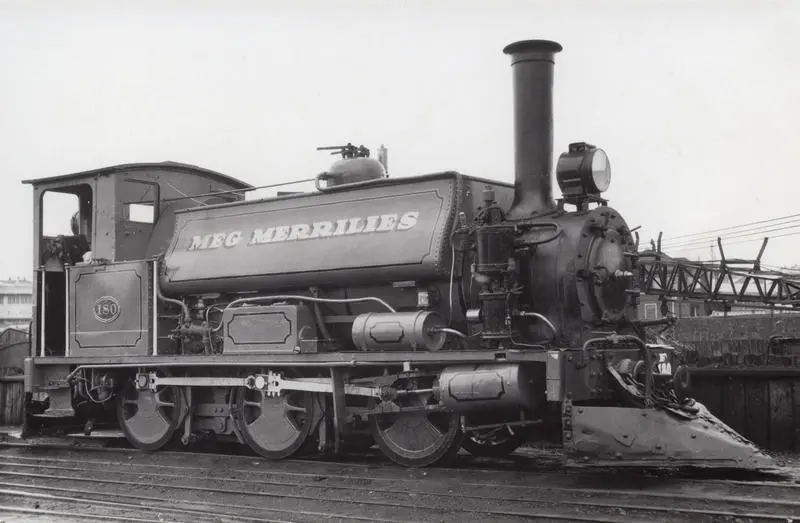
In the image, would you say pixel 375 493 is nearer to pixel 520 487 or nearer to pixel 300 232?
pixel 520 487

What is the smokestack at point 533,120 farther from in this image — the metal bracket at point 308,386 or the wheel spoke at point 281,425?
the wheel spoke at point 281,425

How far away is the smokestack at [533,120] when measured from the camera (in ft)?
28.1

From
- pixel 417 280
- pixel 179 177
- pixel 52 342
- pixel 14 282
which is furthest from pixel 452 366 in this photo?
pixel 14 282

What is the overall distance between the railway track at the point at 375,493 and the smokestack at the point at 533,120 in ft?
8.76

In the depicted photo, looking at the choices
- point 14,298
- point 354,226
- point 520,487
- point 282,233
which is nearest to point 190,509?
point 520,487

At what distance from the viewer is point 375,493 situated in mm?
7746

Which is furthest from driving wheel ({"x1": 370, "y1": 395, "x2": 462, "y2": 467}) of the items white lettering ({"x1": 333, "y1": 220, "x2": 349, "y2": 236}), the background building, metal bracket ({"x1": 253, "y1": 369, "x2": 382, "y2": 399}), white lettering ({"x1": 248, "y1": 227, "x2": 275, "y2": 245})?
the background building

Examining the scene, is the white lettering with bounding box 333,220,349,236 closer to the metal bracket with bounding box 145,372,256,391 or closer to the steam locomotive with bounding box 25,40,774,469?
the steam locomotive with bounding box 25,40,774,469

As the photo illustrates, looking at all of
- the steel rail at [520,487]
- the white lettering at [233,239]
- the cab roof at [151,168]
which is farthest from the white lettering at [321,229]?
the cab roof at [151,168]

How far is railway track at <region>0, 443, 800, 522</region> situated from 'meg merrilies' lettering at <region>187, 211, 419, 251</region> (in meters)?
2.44

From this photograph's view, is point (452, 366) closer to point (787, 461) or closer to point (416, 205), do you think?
point (416, 205)

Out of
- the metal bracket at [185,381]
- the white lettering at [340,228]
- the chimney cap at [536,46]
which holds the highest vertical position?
the chimney cap at [536,46]

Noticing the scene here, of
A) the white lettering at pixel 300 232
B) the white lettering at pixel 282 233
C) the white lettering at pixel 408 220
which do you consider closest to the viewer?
the white lettering at pixel 408 220

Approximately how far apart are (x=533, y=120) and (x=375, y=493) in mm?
3827
